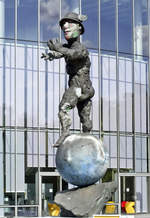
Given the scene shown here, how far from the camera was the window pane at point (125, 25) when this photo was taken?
25.1 metres

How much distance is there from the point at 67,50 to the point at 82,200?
9.28ft

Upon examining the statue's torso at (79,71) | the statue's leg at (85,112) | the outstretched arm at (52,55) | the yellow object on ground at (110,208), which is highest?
the outstretched arm at (52,55)

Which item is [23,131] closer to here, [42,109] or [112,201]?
[42,109]

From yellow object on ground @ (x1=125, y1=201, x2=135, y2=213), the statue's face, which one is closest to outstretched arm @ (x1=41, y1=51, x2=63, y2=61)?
the statue's face

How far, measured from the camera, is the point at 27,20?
78.0 feet

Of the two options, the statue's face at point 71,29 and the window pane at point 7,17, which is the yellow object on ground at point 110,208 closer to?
the window pane at point 7,17

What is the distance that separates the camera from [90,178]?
1116 cm

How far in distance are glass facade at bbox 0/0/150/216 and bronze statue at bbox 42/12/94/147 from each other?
36.6 feet

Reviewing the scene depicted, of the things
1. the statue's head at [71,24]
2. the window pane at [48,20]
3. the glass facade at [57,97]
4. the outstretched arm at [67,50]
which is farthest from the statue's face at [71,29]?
the window pane at [48,20]

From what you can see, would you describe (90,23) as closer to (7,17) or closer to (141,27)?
(141,27)

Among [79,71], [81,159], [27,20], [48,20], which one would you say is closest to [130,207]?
[48,20]

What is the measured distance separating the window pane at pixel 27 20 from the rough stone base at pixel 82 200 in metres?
13.0

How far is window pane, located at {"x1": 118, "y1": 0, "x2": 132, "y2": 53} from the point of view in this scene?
25.1m

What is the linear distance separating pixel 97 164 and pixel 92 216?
3.49 ft
